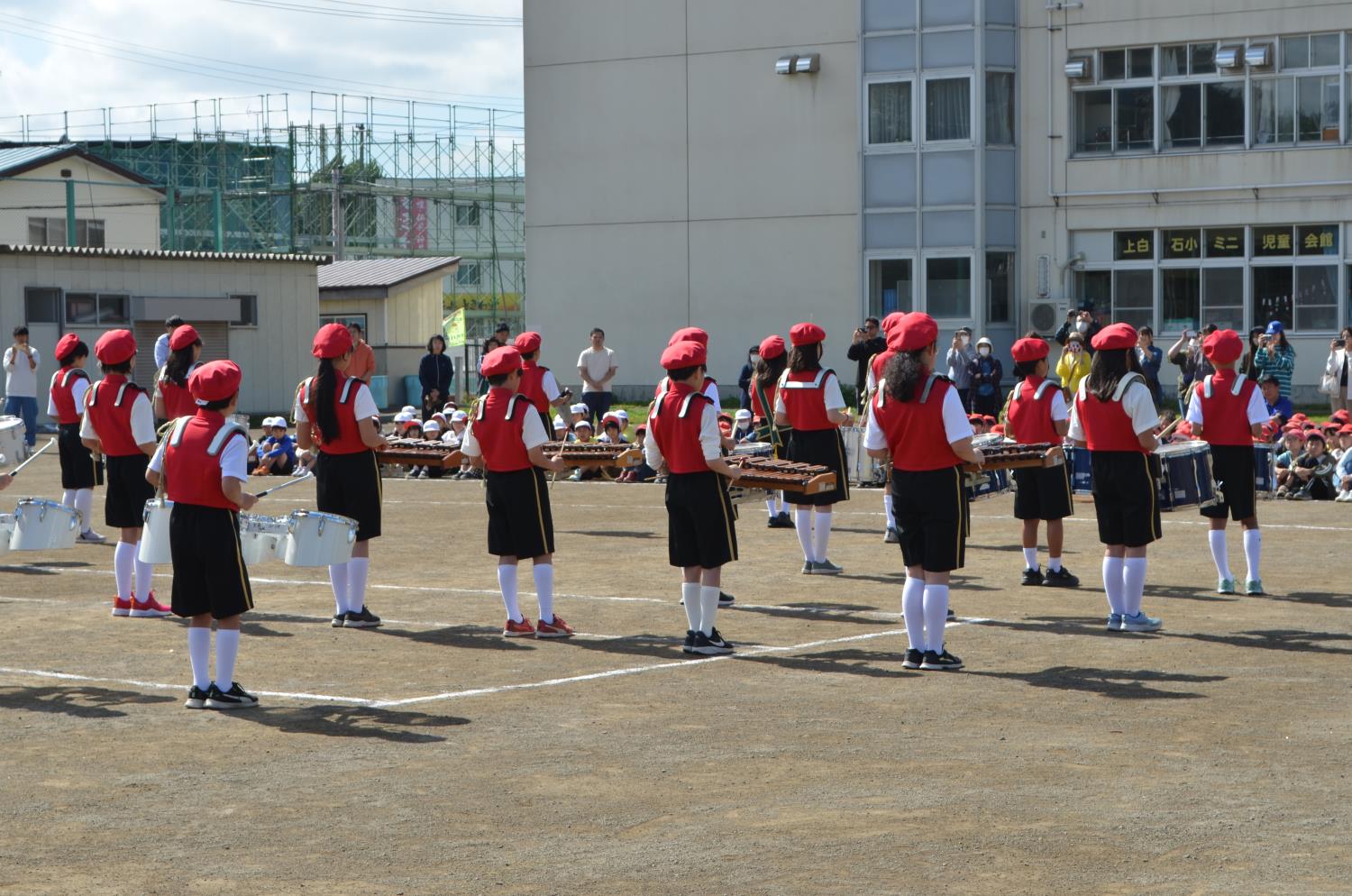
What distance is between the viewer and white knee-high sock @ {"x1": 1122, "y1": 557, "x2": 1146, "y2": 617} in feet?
38.7

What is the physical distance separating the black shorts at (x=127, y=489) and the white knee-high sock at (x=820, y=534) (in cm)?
530

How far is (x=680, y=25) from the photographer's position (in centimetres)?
4022

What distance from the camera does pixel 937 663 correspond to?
1057cm

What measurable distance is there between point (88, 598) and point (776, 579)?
544 cm

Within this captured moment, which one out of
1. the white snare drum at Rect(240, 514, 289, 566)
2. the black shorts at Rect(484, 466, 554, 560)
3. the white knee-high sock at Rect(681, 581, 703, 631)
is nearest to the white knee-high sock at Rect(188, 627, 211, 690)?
the white snare drum at Rect(240, 514, 289, 566)

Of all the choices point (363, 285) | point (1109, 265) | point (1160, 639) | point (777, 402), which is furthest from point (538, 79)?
point (1160, 639)

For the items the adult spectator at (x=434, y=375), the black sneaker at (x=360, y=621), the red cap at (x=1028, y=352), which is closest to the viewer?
the black sneaker at (x=360, y=621)

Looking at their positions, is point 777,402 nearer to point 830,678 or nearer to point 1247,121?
point 830,678

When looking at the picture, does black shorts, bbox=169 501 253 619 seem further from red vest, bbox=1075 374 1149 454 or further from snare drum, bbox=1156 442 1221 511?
snare drum, bbox=1156 442 1221 511

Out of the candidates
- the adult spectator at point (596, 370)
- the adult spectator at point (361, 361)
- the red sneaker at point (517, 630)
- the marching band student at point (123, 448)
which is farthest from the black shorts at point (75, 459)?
the adult spectator at point (596, 370)

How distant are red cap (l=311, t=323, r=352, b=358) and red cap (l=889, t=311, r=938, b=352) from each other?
3.93 metres

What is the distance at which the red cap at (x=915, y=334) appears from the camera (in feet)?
33.7

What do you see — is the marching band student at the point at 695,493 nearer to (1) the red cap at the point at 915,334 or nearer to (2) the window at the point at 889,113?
(1) the red cap at the point at 915,334

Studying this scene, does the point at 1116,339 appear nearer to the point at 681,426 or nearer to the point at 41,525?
the point at 681,426
